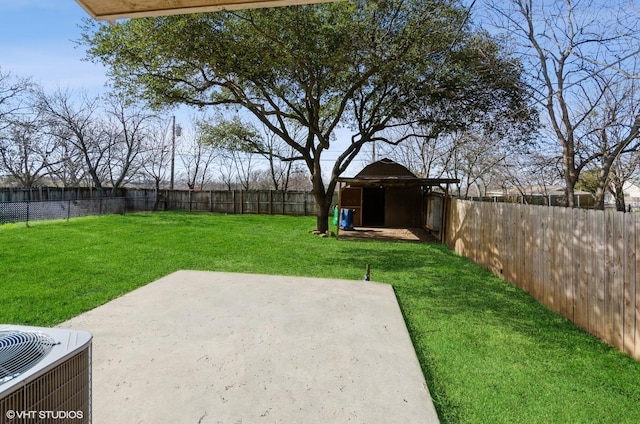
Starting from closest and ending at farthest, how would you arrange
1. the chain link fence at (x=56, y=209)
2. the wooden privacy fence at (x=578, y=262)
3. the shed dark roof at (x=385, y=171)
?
1. the wooden privacy fence at (x=578, y=262)
2. the chain link fence at (x=56, y=209)
3. the shed dark roof at (x=385, y=171)

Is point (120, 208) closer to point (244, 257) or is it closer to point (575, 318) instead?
point (244, 257)

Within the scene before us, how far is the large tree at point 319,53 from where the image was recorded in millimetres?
7102

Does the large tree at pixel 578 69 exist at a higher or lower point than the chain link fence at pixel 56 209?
higher

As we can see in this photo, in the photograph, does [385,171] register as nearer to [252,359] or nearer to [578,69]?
[578,69]

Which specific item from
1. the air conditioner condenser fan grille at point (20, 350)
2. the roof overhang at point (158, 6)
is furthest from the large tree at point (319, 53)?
the air conditioner condenser fan grille at point (20, 350)

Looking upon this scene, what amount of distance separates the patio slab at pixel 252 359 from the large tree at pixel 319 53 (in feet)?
16.5

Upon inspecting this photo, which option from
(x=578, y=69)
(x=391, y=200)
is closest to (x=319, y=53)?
(x=578, y=69)

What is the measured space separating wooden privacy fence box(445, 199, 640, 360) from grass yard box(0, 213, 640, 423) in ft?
0.62

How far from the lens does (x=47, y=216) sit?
12453 millimetres

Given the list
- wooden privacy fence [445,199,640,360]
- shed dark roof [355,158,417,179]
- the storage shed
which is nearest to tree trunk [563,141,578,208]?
wooden privacy fence [445,199,640,360]

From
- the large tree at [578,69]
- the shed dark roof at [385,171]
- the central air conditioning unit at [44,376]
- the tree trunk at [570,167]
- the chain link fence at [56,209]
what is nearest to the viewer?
the central air conditioning unit at [44,376]

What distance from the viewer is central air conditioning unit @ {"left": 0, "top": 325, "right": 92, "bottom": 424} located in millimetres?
982

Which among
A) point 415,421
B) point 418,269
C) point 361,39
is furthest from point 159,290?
point 361,39

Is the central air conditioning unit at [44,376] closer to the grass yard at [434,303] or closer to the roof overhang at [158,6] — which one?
the roof overhang at [158,6]
